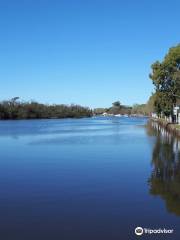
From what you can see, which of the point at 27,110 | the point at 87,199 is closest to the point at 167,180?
the point at 87,199

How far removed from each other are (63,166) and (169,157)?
764 centimetres

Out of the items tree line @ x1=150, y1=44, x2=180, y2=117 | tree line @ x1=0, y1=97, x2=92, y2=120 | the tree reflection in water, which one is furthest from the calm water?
tree line @ x1=0, y1=97, x2=92, y2=120

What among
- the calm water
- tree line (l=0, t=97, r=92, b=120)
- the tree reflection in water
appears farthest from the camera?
tree line (l=0, t=97, r=92, b=120)

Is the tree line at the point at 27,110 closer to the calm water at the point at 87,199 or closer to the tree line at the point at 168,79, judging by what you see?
the tree line at the point at 168,79

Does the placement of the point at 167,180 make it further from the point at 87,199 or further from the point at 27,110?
the point at 27,110

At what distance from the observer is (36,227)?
10.5m

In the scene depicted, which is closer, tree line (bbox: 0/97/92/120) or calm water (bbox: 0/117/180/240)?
calm water (bbox: 0/117/180/240)

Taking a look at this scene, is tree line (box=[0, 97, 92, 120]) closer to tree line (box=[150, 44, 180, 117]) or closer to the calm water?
tree line (box=[150, 44, 180, 117])

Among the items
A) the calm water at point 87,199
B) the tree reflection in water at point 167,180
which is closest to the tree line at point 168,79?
the tree reflection in water at point 167,180

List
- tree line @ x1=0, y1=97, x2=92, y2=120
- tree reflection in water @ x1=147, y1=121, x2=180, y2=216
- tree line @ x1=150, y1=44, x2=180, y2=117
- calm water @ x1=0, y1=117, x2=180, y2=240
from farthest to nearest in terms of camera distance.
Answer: tree line @ x1=0, y1=97, x2=92, y2=120 < tree line @ x1=150, y1=44, x2=180, y2=117 < tree reflection in water @ x1=147, y1=121, x2=180, y2=216 < calm water @ x1=0, y1=117, x2=180, y2=240

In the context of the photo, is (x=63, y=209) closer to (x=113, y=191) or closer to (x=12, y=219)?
(x=12, y=219)

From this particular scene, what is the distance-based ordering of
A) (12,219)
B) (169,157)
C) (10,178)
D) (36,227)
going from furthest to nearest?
1. (169,157)
2. (10,178)
3. (12,219)
4. (36,227)

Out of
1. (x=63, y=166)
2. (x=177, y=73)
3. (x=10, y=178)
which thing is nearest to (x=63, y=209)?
(x=10, y=178)

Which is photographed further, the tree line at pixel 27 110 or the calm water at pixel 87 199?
the tree line at pixel 27 110
